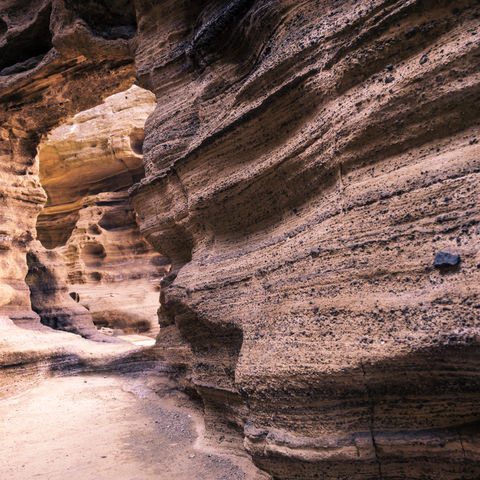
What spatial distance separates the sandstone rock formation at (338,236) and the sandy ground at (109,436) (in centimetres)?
42

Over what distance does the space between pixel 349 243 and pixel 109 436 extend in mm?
3024

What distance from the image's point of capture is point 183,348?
16.6ft

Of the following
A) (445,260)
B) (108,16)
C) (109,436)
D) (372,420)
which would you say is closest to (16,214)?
(108,16)

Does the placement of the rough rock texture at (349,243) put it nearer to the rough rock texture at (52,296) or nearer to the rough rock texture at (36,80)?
the rough rock texture at (36,80)

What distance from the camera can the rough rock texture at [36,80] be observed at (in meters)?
5.68

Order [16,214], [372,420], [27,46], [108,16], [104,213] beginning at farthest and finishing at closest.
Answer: [104,213] → [16,214] → [27,46] → [108,16] → [372,420]

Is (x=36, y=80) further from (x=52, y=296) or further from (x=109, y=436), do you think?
(x=109, y=436)

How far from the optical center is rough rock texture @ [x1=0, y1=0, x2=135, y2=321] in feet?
18.6

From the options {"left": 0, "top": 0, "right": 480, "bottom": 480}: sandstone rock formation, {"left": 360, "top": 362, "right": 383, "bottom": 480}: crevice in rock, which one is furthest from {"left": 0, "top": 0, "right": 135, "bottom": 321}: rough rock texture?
{"left": 360, "top": 362, "right": 383, "bottom": 480}: crevice in rock

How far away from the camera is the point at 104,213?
14.2m

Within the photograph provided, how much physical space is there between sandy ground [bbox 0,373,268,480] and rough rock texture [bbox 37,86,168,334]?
7644mm

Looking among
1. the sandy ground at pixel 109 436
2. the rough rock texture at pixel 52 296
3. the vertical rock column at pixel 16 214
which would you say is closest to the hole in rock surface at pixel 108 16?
the vertical rock column at pixel 16 214

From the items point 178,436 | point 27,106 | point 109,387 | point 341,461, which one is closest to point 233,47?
point 341,461

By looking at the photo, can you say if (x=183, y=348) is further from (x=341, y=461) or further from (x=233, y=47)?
(x=233, y=47)
